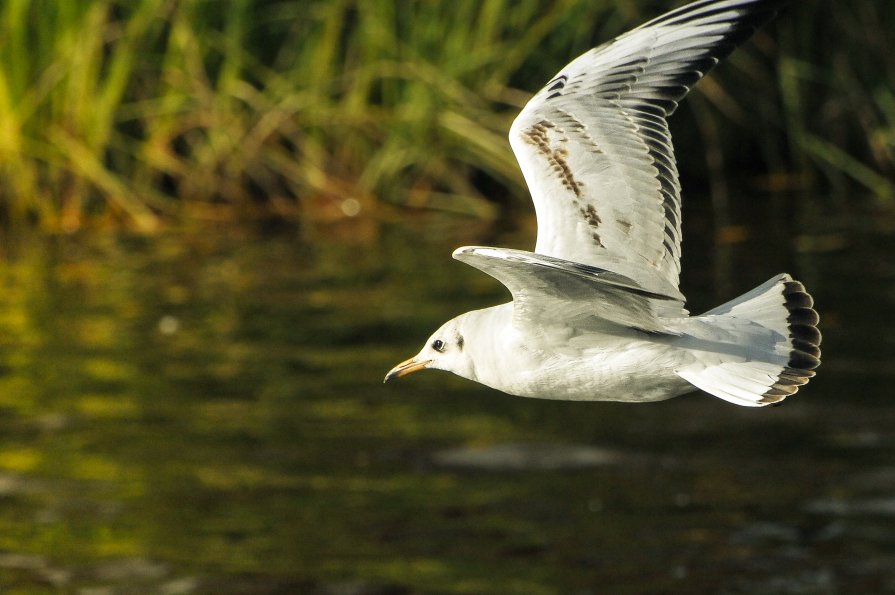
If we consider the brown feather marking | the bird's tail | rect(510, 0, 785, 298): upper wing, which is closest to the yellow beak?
rect(510, 0, 785, 298): upper wing

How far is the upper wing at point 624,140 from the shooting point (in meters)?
4.79

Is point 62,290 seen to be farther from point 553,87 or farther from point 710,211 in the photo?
point 553,87

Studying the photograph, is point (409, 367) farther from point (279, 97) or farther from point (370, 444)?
point (279, 97)

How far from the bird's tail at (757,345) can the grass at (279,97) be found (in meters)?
8.84

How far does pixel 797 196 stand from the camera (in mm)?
17750

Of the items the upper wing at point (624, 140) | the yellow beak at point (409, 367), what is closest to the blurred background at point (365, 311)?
the yellow beak at point (409, 367)

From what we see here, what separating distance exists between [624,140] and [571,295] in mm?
873

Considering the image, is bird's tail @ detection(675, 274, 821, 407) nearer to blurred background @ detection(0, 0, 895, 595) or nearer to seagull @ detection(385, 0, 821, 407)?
seagull @ detection(385, 0, 821, 407)

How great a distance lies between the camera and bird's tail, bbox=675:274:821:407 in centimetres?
417

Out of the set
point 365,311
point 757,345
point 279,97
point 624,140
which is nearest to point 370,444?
point 365,311

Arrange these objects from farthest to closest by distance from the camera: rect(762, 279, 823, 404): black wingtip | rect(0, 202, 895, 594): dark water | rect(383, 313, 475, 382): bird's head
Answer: rect(0, 202, 895, 594): dark water < rect(383, 313, 475, 382): bird's head < rect(762, 279, 823, 404): black wingtip

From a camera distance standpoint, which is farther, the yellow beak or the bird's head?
the yellow beak

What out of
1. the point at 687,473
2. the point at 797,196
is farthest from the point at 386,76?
the point at 797,196

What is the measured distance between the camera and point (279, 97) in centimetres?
1394
